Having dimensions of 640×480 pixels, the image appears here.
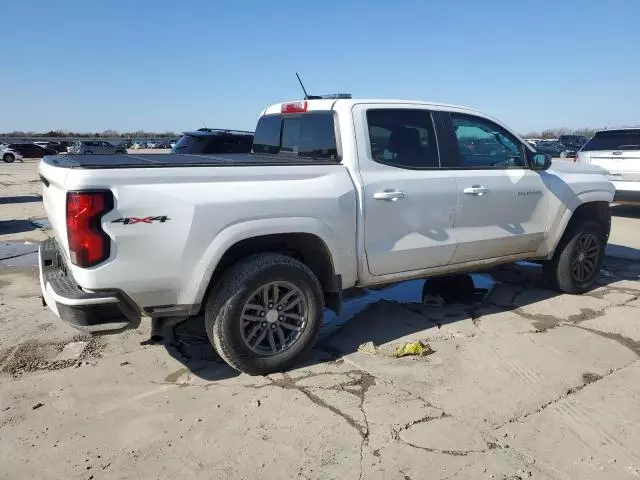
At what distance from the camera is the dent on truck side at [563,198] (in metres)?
5.34

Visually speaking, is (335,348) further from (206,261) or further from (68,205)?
(68,205)

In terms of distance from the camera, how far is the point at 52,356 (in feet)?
13.7

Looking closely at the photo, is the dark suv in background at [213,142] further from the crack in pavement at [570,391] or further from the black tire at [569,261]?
the crack in pavement at [570,391]

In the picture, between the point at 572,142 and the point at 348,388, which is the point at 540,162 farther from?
the point at 572,142

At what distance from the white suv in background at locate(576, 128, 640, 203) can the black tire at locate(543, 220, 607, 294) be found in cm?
508

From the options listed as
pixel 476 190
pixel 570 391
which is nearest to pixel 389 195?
pixel 476 190

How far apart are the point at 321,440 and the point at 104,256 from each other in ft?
5.38

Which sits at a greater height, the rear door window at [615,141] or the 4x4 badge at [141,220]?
the rear door window at [615,141]

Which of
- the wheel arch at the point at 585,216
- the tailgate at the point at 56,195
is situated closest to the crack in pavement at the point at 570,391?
the wheel arch at the point at 585,216

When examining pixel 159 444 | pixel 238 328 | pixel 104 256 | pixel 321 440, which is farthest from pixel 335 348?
pixel 104 256

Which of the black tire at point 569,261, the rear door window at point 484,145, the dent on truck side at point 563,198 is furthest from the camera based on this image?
the black tire at point 569,261

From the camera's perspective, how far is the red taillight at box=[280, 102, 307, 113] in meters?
4.63

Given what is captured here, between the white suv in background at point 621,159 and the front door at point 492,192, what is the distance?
236 inches

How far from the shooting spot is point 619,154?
10320 mm
